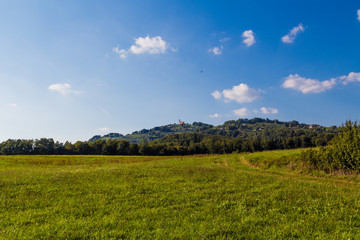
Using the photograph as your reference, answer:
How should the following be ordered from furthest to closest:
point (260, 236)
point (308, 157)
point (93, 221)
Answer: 1. point (308, 157)
2. point (93, 221)
3. point (260, 236)

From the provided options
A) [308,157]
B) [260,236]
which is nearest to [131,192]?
[260,236]

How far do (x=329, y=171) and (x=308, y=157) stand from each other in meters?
3.51

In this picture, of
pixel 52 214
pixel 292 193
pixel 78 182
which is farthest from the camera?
pixel 78 182

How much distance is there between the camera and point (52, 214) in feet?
37.3

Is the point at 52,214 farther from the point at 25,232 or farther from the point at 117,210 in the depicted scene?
the point at 117,210

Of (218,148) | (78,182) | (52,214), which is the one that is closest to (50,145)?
(218,148)

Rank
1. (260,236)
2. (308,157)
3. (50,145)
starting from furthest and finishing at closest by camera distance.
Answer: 1. (50,145)
2. (308,157)
3. (260,236)

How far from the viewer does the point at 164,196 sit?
15.0m

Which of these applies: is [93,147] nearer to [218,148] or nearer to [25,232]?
[218,148]

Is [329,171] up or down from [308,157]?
down

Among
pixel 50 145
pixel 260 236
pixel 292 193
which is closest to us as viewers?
pixel 260 236

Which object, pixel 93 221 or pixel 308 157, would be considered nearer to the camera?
pixel 93 221

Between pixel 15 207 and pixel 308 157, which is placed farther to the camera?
pixel 308 157

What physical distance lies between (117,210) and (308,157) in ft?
109
